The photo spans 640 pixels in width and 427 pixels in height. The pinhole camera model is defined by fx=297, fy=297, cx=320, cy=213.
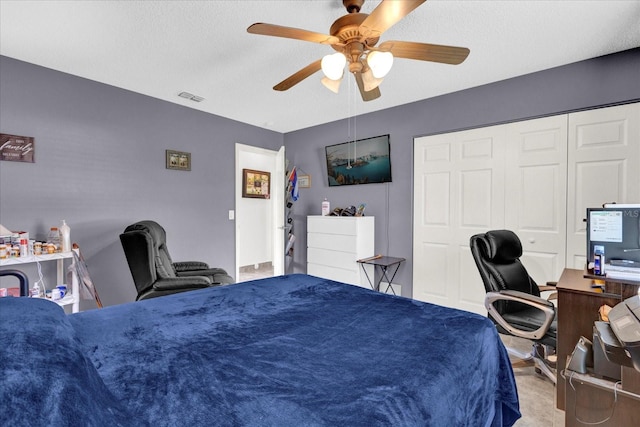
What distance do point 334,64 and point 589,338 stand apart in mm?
2213

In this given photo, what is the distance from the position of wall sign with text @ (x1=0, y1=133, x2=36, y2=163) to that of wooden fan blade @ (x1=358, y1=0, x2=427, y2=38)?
3029mm

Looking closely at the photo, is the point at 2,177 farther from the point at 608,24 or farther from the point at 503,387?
the point at 608,24

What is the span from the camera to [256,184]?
5.98 meters

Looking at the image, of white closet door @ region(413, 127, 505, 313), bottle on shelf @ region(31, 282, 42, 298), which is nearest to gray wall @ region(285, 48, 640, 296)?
white closet door @ region(413, 127, 505, 313)

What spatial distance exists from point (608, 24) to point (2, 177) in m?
4.90

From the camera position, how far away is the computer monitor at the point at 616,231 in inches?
69.7

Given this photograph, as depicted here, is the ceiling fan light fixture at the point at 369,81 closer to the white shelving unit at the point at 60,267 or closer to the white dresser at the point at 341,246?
the white dresser at the point at 341,246

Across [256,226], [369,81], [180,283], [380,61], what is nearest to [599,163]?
[369,81]

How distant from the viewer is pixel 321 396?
31.3 inches

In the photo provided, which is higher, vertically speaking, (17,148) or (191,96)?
(191,96)

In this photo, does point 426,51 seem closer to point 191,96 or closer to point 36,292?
point 191,96

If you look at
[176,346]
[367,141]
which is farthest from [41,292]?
[367,141]

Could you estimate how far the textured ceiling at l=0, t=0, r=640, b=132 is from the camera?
194 cm

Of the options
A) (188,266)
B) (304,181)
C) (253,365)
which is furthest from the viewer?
(304,181)
